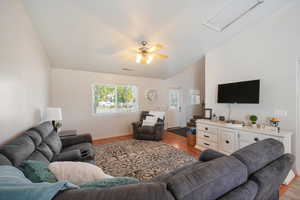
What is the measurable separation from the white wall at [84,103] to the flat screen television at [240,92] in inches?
118

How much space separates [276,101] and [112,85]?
171 inches

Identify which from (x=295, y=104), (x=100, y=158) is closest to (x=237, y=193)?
(x=295, y=104)

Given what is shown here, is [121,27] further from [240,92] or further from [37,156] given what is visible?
[240,92]

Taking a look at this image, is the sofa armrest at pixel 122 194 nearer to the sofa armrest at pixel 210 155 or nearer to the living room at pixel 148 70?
the living room at pixel 148 70

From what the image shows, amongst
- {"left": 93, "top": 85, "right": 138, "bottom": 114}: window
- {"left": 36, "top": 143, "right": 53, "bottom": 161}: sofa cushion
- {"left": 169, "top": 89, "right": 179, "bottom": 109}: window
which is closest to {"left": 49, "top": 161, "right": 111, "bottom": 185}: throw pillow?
{"left": 36, "top": 143, "right": 53, "bottom": 161}: sofa cushion

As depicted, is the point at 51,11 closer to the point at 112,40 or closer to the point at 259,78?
the point at 112,40

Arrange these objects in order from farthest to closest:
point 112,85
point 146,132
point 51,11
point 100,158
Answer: point 112,85
point 146,132
point 100,158
point 51,11

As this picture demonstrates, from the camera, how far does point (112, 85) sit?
172 inches

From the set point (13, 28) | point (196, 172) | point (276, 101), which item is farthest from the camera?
point (276, 101)

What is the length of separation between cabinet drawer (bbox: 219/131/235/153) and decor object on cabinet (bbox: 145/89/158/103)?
299cm

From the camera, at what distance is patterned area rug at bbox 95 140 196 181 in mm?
2207

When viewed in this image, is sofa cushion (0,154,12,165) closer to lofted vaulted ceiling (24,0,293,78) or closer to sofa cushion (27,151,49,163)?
sofa cushion (27,151,49,163)

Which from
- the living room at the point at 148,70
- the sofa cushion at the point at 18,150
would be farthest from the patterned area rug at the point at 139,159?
the sofa cushion at the point at 18,150

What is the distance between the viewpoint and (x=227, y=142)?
2.59m
